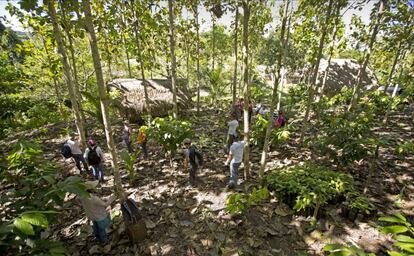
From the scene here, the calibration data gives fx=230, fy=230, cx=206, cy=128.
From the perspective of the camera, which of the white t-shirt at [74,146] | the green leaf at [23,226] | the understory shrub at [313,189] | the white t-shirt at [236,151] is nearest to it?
the green leaf at [23,226]

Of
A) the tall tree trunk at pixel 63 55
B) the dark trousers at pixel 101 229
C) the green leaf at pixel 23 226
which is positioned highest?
the tall tree trunk at pixel 63 55

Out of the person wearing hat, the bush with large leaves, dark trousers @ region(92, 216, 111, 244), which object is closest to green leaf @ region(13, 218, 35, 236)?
the bush with large leaves

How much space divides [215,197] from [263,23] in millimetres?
11041

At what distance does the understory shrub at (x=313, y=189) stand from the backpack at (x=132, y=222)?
10.3 feet

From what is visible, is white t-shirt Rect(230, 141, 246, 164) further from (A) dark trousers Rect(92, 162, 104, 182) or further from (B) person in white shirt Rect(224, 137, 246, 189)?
(A) dark trousers Rect(92, 162, 104, 182)

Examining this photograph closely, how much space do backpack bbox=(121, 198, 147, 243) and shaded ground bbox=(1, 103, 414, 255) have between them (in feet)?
0.65

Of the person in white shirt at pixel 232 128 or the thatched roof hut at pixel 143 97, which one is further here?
the thatched roof hut at pixel 143 97

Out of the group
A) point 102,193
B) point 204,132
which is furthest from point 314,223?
point 204,132

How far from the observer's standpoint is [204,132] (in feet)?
35.1

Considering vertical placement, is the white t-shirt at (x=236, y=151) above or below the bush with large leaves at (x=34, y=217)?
below

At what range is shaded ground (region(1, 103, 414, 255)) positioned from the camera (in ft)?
14.5

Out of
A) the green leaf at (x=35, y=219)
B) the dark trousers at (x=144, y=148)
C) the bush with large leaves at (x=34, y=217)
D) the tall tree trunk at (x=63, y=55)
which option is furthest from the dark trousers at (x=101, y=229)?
the dark trousers at (x=144, y=148)

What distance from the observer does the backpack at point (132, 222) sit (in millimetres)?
4324

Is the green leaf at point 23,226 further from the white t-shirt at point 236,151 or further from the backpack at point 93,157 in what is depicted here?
the white t-shirt at point 236,151
